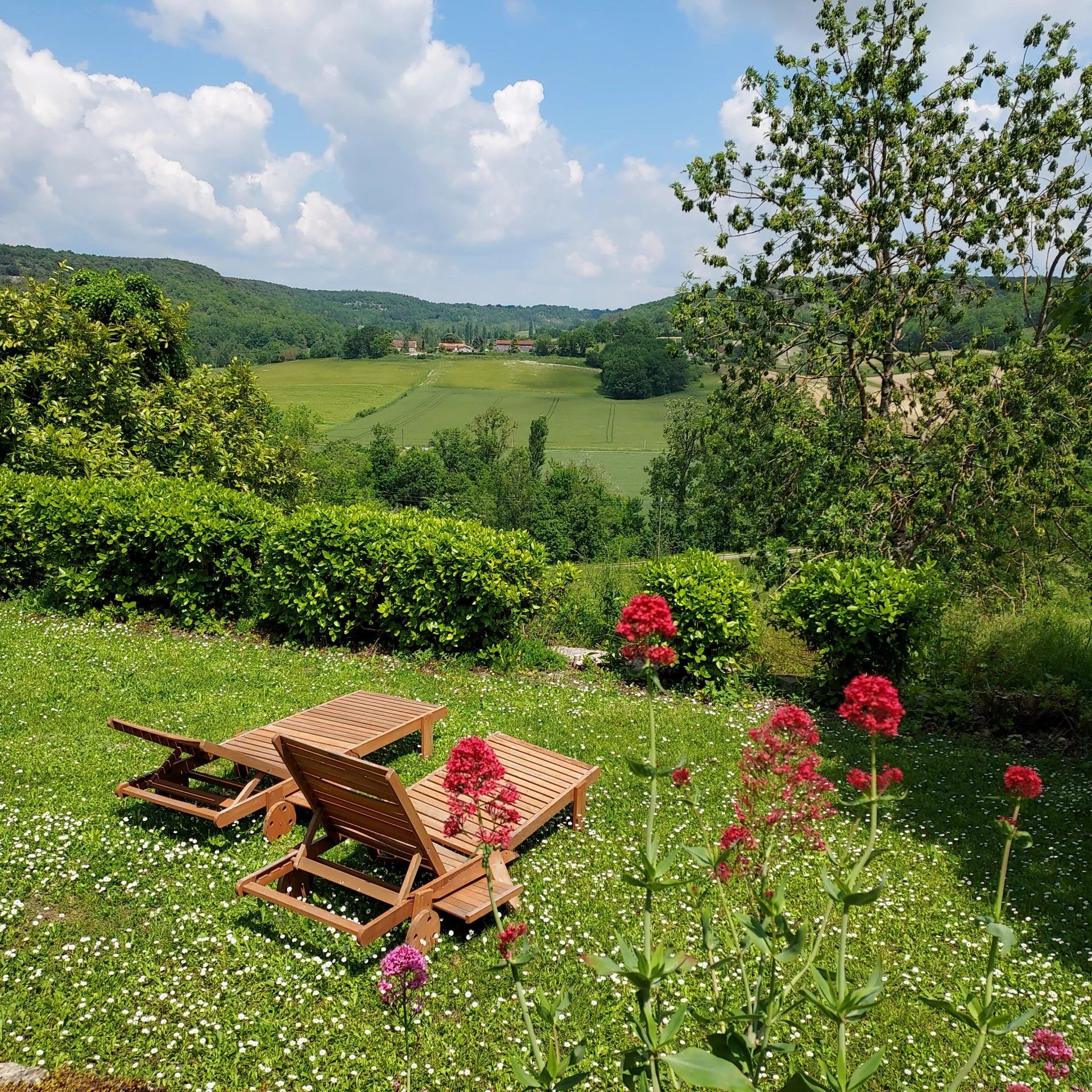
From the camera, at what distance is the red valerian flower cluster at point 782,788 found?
2059 mm

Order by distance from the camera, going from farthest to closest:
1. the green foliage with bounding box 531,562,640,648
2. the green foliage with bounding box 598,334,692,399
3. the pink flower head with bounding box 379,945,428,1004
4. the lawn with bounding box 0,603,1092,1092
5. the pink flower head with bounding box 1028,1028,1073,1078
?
the green foliage with bounding box 598,334,692,399, the green foliage with bounding box 531,562,640,648, the lawn with bounding box 0,603,1092,1092, the pink flower head with bounding box 379,945,428,1004, the pink flower head with bounding box 1028,1028,1073,1078

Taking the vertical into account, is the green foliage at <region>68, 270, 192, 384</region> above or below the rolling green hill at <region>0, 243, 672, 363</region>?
below

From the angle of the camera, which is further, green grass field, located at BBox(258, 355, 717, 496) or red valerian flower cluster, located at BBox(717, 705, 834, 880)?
green grass field, located at BBox(258, 355, 717, 496)

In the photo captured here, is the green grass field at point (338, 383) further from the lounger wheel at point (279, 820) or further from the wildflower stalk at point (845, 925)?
the wildflower stalk at point (845, 925)

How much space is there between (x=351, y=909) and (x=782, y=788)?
3.15 m

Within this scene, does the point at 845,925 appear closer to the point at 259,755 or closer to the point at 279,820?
the point at 279,820

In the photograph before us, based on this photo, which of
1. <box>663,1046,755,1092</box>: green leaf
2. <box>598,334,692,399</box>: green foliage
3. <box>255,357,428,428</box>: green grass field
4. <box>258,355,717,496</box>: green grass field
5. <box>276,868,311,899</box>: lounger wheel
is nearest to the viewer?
<box>663,1046,755,1092</box>: green leaf

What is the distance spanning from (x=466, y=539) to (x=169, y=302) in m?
12.5

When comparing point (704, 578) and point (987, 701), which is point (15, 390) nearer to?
point (704, 578)

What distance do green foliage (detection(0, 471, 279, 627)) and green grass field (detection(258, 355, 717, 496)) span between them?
166ft

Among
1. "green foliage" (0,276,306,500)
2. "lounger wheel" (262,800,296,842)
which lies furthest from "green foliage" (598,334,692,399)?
"lounger wheel" (262,800,296,842)

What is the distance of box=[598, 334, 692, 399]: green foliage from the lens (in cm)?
8694

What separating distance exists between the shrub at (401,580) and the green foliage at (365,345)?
111 m

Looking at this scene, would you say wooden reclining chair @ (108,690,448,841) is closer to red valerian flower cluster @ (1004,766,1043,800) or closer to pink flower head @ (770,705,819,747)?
pink flower head @ (770,705,819,747)
